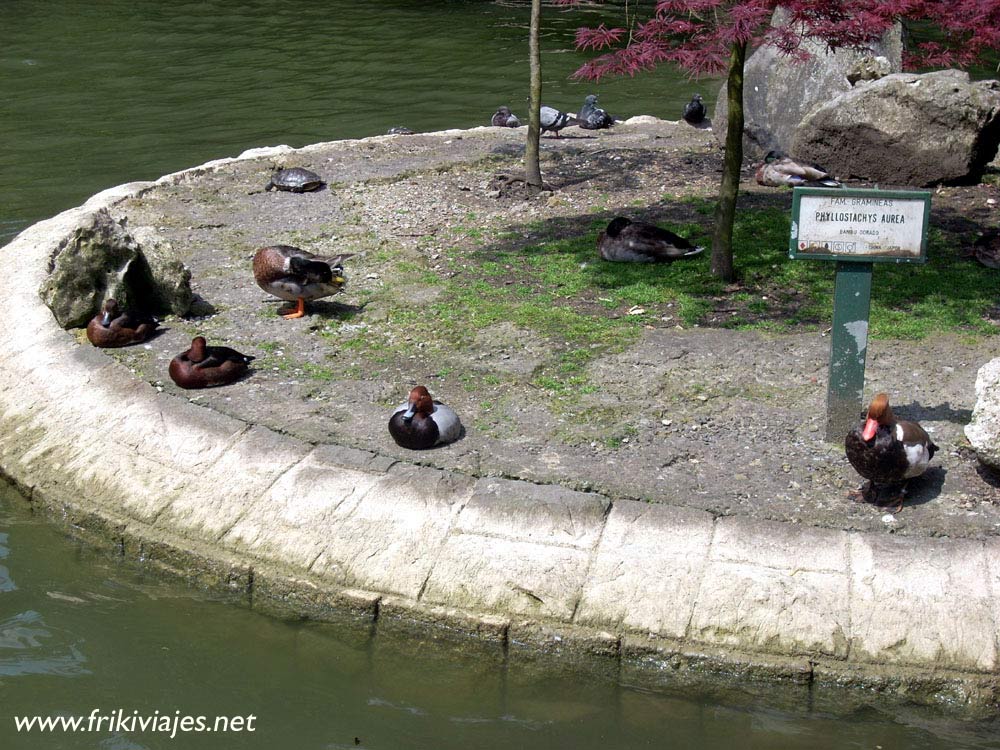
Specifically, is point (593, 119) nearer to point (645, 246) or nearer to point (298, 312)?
point (645, 246)

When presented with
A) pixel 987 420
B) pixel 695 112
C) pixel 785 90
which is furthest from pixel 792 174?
pixel 987 420

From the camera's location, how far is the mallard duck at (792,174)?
11383mm

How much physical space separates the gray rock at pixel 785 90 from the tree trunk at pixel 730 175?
4085mm

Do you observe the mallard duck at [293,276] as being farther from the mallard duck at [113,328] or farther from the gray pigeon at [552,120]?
the gray pigeon at [552,120]

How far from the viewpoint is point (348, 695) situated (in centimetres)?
572

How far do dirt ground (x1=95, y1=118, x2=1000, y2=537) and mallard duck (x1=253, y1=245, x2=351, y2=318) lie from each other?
9.7 inches

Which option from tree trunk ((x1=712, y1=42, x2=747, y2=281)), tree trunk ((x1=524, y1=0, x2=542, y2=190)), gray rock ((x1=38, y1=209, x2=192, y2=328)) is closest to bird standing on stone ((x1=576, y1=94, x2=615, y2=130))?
tree trunk ((x1=524, y1=0, x2=542, y2=190))

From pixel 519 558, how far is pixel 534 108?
651cm

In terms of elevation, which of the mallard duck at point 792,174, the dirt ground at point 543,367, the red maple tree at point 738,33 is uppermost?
the red maple tree at point 738,33

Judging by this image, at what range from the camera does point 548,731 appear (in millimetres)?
5445

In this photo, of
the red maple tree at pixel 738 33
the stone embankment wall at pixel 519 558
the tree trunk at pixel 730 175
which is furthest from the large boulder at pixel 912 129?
the stone embankment wall at pixel 519 558

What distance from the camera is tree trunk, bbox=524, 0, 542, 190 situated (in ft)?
36.8

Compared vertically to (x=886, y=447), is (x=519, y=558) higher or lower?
lower

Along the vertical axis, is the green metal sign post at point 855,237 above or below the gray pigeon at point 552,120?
above
